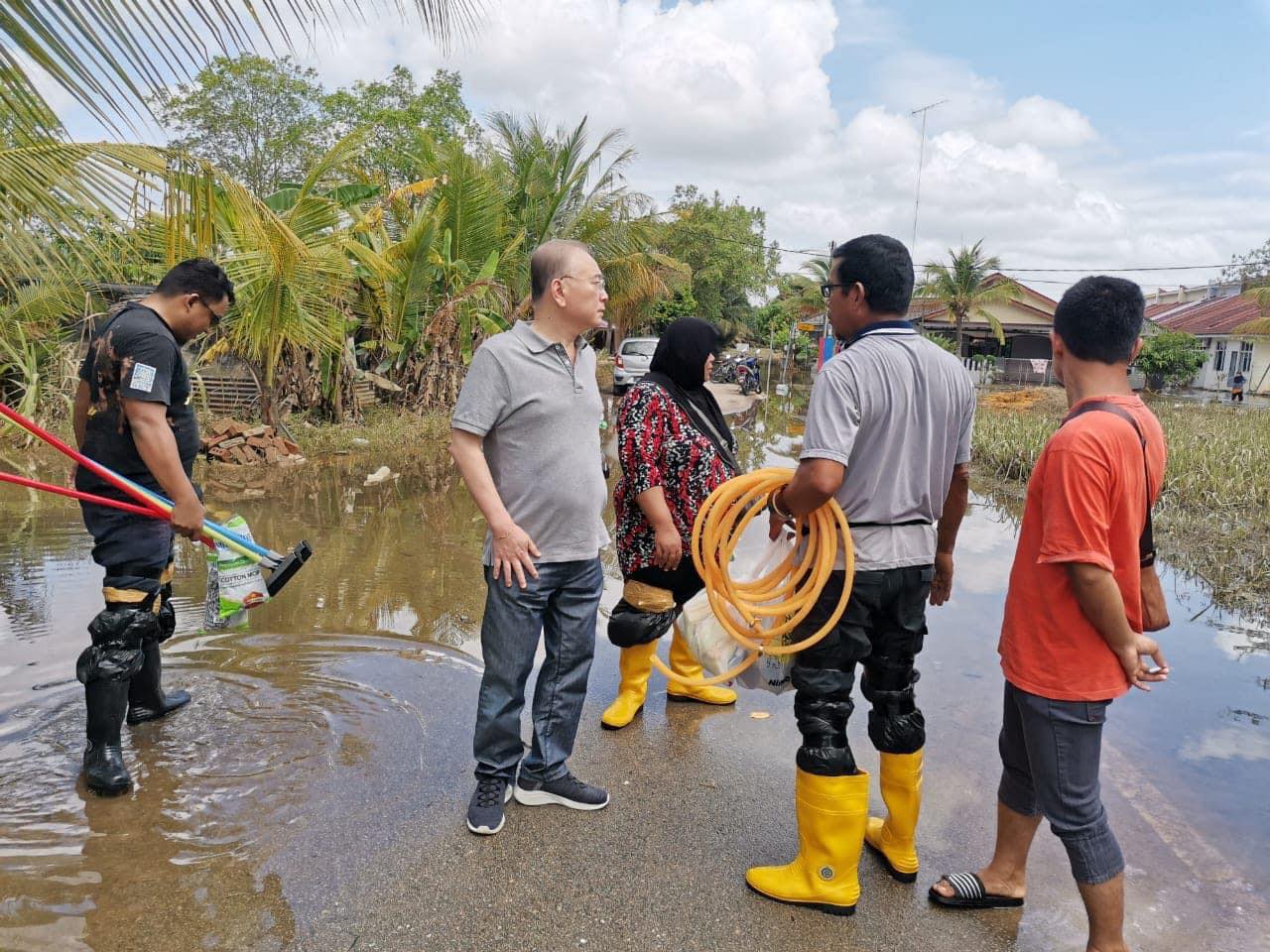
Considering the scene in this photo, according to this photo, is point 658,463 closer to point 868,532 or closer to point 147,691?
point 868,532

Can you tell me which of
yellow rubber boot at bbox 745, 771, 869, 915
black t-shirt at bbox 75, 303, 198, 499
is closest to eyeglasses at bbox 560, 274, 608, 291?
black t-shirt at bbox 75, 303, 198, 499

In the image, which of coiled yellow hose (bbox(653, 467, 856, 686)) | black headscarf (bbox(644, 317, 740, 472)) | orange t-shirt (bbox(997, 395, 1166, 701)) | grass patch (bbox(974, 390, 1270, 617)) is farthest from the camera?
grass patch (bbox(974, 390, 1270, 617))

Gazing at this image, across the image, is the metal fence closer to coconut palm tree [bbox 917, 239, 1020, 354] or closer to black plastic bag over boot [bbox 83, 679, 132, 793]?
coconut palm tree [bbox 917, 239, 1020, 354]

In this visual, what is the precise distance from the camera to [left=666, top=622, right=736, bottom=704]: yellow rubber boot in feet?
13.6

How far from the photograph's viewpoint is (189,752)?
338 cm

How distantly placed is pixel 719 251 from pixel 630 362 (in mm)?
22429

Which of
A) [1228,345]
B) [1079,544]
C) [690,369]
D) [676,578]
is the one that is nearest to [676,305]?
[1228,345]

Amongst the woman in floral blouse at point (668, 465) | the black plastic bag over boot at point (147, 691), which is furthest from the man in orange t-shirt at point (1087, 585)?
the black plastic bag over boot at point (147, 691)

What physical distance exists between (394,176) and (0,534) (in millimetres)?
27054

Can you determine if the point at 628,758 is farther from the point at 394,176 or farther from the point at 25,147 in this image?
the point at 394,176

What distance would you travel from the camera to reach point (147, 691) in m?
3.57

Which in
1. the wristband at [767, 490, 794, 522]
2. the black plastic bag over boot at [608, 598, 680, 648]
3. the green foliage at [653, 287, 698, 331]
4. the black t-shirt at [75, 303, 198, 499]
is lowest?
the black plastic bag over boot at [608, 598, 680, 648]

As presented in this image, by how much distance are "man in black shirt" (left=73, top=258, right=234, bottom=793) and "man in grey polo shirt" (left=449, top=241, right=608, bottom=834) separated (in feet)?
3.78

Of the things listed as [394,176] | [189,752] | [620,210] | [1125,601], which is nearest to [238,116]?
[394,176]
